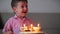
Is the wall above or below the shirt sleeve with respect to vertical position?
above

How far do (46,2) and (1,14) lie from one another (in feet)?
0.81

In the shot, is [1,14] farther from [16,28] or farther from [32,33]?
[32,33]

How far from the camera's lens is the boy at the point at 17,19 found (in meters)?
0.65

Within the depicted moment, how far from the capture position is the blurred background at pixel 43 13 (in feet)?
2.31

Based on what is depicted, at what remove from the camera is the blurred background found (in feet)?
2.31

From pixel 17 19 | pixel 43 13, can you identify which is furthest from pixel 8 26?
pixel 43 13

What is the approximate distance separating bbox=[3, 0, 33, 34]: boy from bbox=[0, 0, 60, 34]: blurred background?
3cm

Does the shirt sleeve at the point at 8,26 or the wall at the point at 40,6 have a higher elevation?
the wall at the point at 40,6

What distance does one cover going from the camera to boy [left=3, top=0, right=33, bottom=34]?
0.65 meters

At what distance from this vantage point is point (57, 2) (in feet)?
2.41

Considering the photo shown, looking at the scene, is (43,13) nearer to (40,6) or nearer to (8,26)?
(40,6)

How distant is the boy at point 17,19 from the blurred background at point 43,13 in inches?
1.3

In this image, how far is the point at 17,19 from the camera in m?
0.65

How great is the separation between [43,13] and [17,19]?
151 mm
